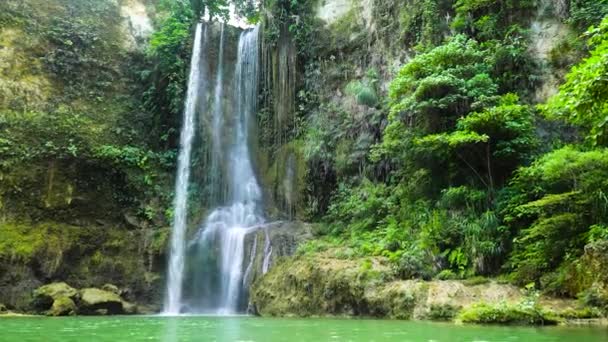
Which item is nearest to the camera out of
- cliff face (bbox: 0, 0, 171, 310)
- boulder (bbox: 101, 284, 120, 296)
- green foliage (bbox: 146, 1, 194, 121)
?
boulder (bbox: 101, 284, 120, 296)

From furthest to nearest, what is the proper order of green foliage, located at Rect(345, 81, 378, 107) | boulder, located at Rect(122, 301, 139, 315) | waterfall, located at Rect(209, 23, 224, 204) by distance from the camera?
1. waterfall, located at Rect(209, 23, 224, 204)
2. green foliage, located at Rect(345, 81, 378, 107)
3. boulder, located at Rect(122, 301, 139, 315)

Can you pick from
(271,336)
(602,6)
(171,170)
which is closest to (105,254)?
(171,170)

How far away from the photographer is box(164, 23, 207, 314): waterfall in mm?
17641

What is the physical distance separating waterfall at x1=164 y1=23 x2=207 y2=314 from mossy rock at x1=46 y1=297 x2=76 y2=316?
3.15 metres

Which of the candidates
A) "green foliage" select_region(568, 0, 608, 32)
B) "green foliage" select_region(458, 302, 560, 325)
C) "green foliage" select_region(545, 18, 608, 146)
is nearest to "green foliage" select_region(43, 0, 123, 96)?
"green foliage" select_region(568, 0, 608, 32)

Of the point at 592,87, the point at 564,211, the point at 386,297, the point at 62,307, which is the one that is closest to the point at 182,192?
the point at 62,307

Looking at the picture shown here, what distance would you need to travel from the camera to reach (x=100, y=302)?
15.1 meters

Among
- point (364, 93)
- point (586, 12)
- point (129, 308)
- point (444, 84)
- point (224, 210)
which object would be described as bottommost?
point (129, 308)

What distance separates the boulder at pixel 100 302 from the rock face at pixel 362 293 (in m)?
3.98

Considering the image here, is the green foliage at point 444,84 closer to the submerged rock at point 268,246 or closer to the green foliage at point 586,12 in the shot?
the green foliage at point 586,12

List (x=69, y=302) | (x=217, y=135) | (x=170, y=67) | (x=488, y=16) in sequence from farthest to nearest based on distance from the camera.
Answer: (x=170, y=67)
(x=217, y=135)
(x=488, y=16)
(x=69, y=302)

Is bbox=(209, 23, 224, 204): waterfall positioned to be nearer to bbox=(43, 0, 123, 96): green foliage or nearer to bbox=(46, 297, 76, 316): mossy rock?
bbox=(43, 0, 123, 96): green foliage

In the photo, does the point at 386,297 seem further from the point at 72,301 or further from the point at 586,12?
the point at 586,12

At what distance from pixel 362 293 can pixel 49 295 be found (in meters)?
8.57
